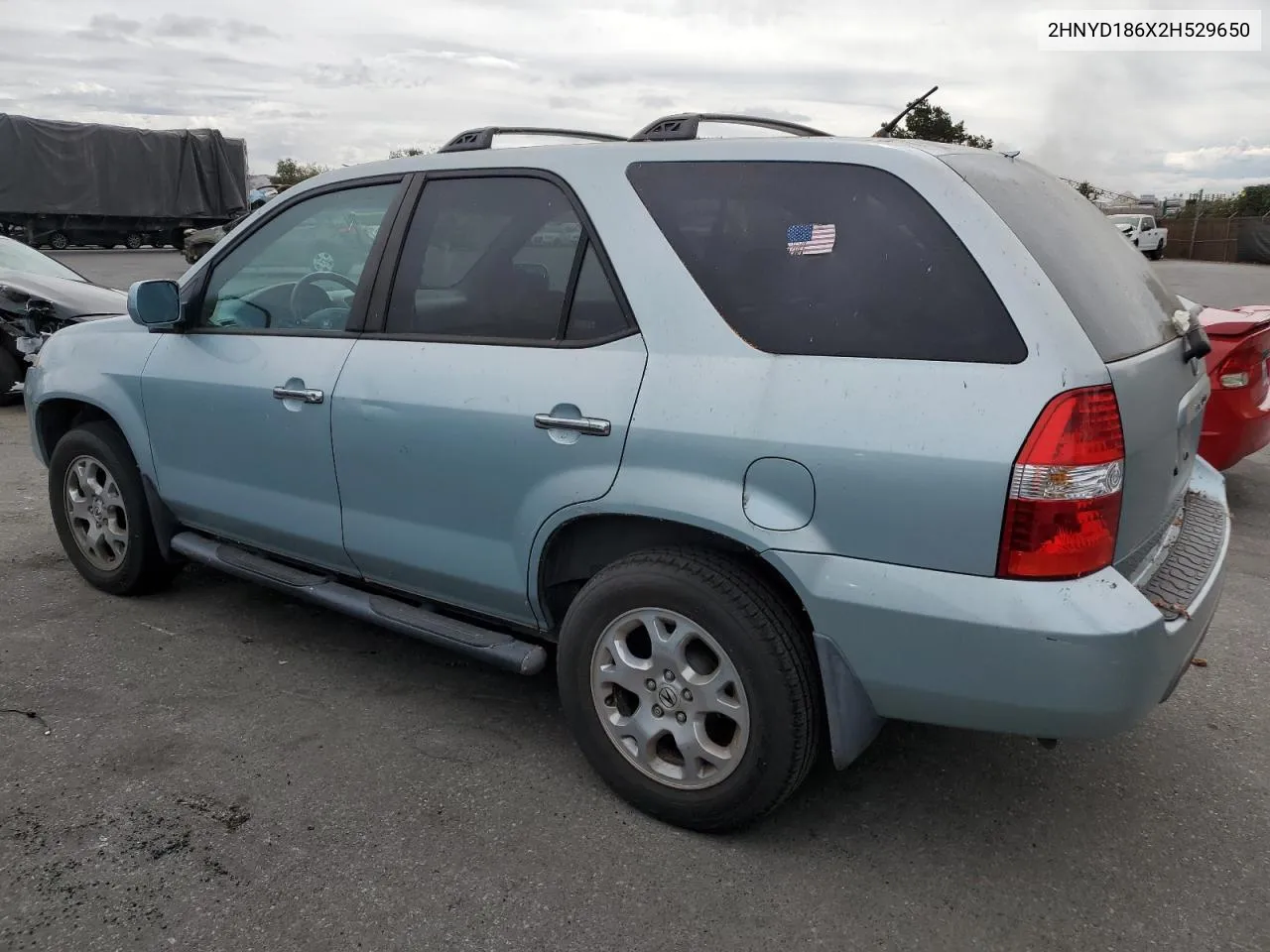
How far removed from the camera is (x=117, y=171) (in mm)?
27281

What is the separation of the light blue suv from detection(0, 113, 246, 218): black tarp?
87.2ft

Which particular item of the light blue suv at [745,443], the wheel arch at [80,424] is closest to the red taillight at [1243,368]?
the light blue suv at [745,443]

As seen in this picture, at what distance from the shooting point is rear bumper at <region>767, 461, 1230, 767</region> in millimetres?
2217

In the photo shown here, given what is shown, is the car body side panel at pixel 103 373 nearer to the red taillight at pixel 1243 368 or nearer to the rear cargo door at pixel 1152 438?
the rear cargo door at pixel 1152 438

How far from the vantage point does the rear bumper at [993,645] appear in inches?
87.3

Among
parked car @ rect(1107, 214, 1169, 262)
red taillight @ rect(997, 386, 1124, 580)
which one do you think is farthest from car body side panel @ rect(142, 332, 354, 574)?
parked car @ rect(1107, 214, 1169, 262)

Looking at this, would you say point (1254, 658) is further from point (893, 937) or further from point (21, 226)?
point (21, 226)

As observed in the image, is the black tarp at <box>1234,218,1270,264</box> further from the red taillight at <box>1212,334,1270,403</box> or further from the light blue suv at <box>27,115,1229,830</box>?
the light blue suv at <box>27,115,1229,830</box>

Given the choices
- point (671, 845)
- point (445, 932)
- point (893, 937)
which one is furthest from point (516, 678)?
point (893, 937)

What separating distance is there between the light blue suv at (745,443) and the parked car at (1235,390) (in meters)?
2.39

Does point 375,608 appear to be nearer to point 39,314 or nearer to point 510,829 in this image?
point 510,829

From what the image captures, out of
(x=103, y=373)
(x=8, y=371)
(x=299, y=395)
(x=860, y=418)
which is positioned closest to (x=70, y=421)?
(x=103, y=373)

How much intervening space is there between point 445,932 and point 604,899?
374 mm

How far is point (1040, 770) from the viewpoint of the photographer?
10.2 feet
